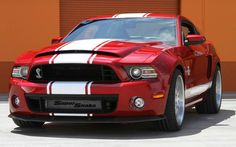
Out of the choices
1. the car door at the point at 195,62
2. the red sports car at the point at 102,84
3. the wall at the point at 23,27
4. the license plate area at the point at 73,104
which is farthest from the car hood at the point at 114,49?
the wall at the point at 23,27

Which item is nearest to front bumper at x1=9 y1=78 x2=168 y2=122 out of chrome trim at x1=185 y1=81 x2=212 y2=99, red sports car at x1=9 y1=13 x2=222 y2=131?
red sports car at x1=9 y1=13 x2=222 y2=131

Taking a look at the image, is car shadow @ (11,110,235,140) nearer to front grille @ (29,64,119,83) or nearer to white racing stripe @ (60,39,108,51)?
front grille @ (29,64,119,83)

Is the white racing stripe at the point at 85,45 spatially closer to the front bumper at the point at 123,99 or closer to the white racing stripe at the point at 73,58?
the white racing stripe at the point at 73,58

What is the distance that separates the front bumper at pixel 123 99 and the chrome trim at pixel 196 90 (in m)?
1.07

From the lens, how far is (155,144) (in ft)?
23.2

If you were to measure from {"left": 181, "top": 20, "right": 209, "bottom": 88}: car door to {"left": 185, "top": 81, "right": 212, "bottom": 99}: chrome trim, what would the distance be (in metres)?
0.04

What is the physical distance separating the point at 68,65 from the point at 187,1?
31.1 ft

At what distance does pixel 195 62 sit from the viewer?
9.09 metres

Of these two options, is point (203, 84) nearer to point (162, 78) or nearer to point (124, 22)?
point (124, 22)

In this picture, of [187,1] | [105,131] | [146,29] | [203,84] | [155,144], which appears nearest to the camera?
[155,144]

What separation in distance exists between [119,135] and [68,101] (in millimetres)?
727

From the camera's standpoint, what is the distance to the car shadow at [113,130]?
774cm

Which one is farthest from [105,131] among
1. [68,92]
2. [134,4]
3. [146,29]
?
[134,4]

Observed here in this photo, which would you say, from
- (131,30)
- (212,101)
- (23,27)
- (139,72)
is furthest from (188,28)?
(23,27)
